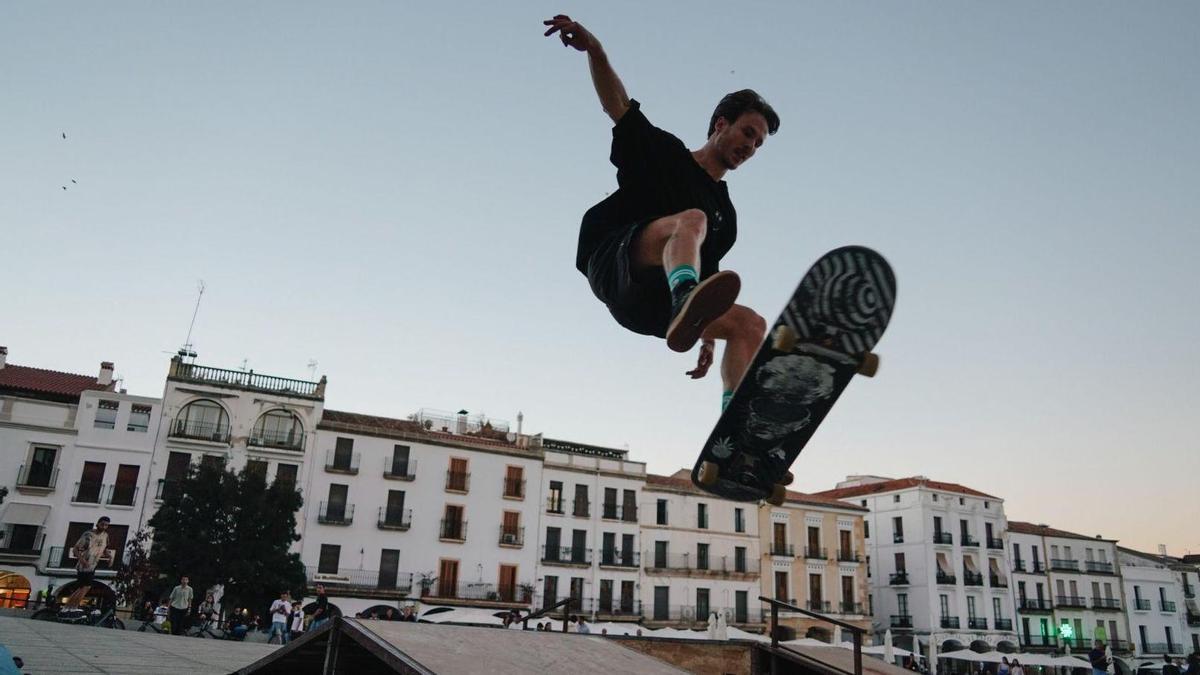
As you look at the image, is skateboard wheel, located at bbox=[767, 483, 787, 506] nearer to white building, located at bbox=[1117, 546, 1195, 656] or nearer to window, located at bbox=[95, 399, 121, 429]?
window, located at bbox=[95, 399, 121, 429]

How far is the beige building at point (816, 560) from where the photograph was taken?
45.6m

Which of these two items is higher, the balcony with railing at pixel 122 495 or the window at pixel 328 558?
the balcony with railing at pixel 122 495

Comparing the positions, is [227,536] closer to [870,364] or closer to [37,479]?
[37,479]

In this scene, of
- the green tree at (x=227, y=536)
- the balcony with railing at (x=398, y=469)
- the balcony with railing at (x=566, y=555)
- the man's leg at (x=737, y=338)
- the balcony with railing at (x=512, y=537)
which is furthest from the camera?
the balcony with railing at (x=566, y=555)

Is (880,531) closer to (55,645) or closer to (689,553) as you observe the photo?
(689,553)

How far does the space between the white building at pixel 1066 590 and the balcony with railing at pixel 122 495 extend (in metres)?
50.7

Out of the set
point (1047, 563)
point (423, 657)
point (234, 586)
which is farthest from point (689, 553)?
point (423, 657)

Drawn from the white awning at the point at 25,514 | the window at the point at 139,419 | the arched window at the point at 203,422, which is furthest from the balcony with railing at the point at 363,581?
the white awning at the point at 25,514

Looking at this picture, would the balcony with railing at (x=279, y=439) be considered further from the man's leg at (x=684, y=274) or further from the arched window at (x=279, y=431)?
the man's leg at (x=684, y=274)

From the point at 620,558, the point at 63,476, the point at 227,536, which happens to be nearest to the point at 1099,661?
the point at 227,536

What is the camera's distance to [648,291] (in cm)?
447

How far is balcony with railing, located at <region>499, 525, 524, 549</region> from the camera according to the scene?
129ft

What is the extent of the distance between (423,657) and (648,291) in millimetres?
2338

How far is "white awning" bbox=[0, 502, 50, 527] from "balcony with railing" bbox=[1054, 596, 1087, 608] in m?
58.0
